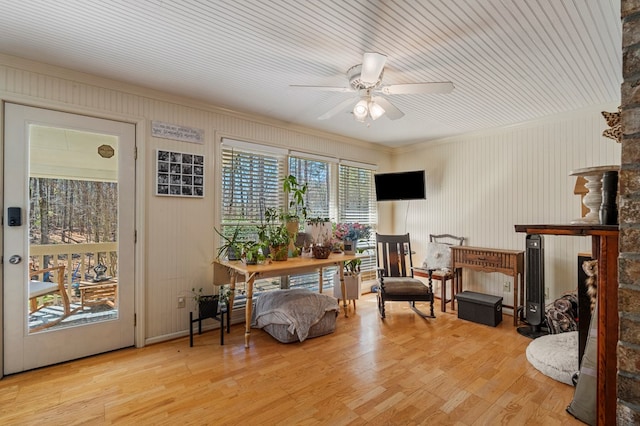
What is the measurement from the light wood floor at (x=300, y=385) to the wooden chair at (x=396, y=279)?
1.96 ft

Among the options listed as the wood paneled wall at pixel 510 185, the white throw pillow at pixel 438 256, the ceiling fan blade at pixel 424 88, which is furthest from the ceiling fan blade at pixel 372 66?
the white throw pillow at pixel 438 256

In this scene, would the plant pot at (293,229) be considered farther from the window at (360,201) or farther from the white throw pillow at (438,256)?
the white throw pillow at (438,256)

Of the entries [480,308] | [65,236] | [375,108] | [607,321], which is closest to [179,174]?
[65,236]

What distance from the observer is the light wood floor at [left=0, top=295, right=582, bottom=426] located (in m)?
1.91

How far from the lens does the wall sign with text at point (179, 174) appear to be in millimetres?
3016

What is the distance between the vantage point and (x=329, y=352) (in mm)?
2811

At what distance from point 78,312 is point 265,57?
275cm

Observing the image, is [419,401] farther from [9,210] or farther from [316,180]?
[9,210]

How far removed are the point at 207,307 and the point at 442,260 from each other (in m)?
3.22

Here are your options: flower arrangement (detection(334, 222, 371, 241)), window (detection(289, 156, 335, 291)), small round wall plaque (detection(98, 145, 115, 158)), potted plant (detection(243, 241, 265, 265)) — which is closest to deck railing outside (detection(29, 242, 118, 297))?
small round wall plaque (detection(98, 145, 115, 158))

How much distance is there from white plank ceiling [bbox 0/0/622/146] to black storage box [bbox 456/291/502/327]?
227cm

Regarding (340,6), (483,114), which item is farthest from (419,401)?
(483,114)

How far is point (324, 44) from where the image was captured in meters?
2.12

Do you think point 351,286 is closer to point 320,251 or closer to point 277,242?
point 320,251
